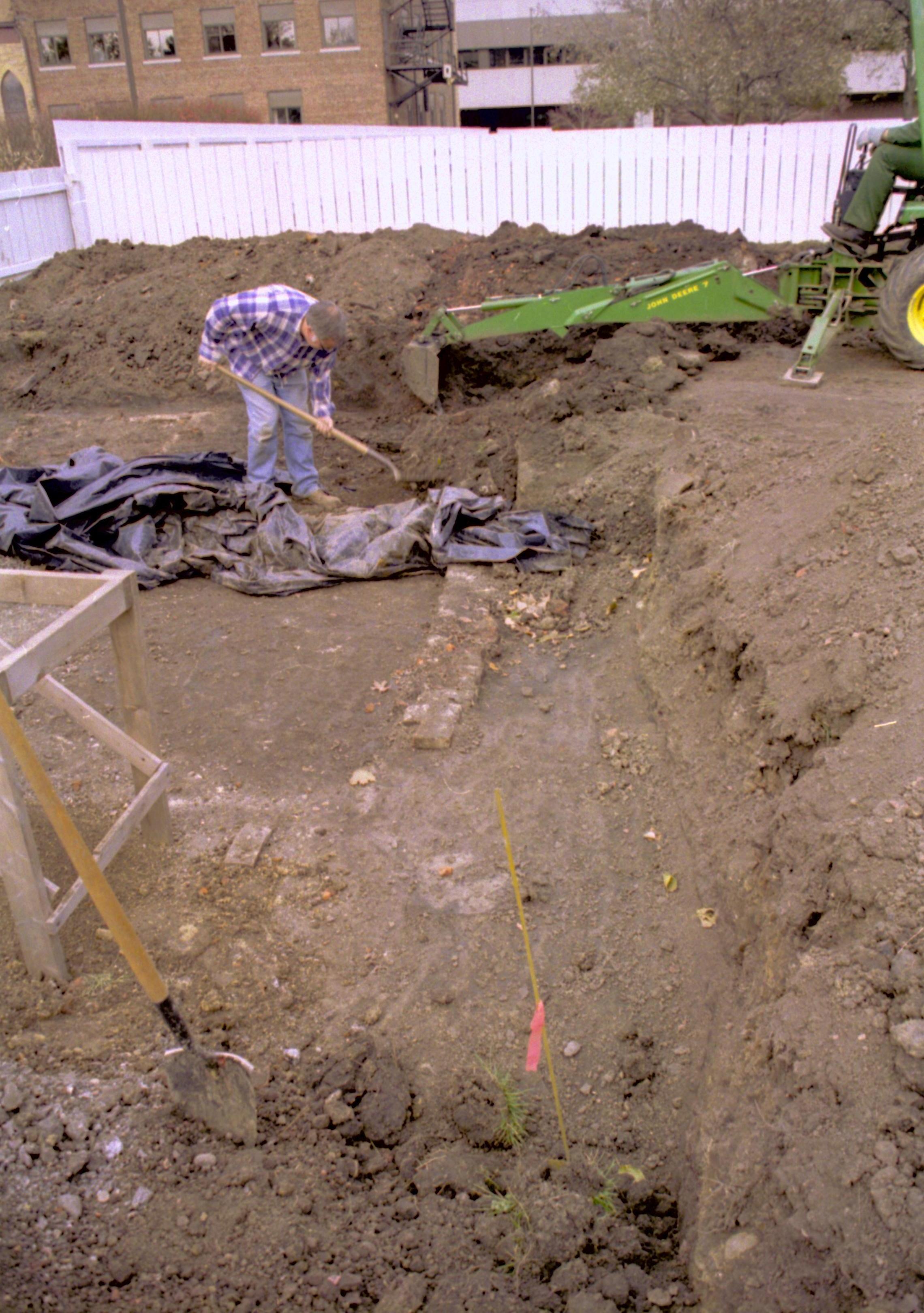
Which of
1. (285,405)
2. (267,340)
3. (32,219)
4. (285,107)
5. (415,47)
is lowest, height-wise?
(285,405)

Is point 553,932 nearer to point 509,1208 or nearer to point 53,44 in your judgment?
point 509,1208

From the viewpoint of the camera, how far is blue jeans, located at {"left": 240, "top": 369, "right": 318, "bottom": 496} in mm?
7383

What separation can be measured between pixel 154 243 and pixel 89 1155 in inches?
615

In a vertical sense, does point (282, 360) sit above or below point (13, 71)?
below

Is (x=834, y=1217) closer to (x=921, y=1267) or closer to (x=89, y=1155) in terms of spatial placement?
(x=921, y=1267)

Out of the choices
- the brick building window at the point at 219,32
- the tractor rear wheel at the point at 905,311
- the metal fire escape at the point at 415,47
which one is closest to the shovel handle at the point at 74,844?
the tractor rear wheel at the point at 905,311

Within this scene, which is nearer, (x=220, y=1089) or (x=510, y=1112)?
(x=220, y=1089)

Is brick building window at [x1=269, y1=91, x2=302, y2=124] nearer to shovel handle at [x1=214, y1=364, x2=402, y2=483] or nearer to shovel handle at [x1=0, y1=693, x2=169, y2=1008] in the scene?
shovel handle at [x1=214, y1=364, x2=402, y2=483]

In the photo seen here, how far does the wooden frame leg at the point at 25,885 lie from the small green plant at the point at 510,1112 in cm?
150

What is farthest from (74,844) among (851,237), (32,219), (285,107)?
(285,107)

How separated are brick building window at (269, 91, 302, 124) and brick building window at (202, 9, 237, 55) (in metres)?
2.06

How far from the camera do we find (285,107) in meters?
34.2

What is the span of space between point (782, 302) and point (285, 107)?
32.0 m

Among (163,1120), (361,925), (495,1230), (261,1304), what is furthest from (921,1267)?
(361,925)
